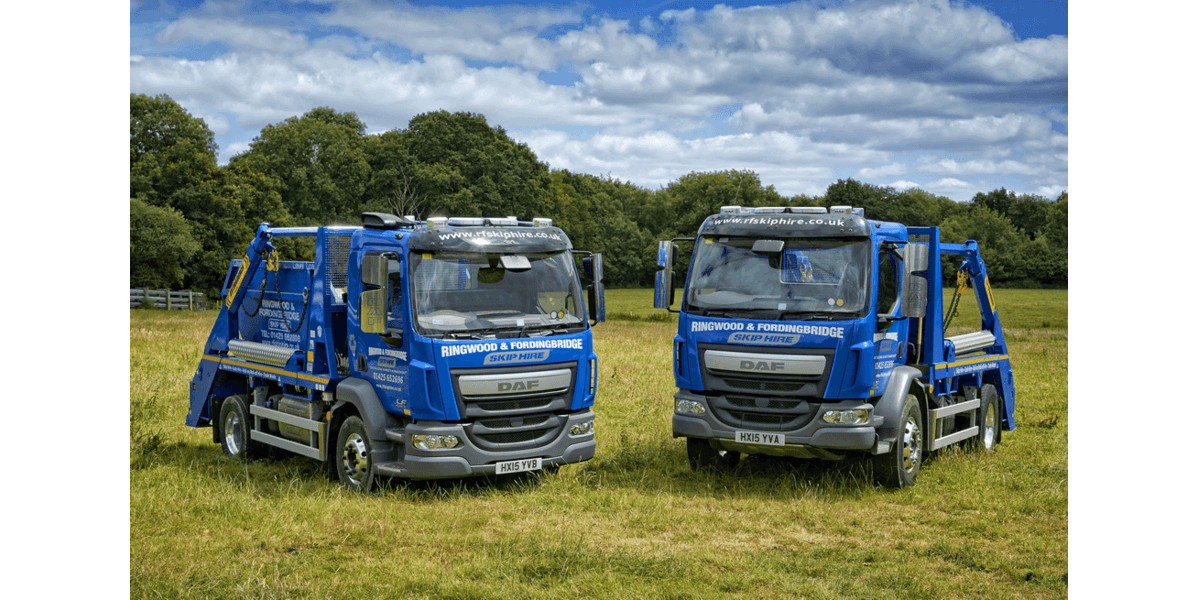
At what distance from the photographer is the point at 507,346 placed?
419 inches

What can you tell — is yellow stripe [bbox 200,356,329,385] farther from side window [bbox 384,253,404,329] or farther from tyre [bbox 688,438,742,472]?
tyre [bbox 688,438,742,472]

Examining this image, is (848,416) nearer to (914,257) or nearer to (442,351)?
(914,257)

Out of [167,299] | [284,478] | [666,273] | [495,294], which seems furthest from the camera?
[167,299]

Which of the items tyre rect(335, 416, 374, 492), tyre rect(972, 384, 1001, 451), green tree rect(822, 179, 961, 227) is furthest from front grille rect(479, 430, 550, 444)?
green tree rect(822, 179, 961, 227)

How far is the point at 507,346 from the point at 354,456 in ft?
7.17

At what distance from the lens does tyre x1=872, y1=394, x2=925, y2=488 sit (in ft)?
37.7

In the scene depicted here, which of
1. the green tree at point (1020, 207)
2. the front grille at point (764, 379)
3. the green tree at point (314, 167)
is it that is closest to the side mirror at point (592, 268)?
the front grille at point (764, 379)

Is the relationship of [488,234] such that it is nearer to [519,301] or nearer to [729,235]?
[519,301]

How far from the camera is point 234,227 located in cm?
5575

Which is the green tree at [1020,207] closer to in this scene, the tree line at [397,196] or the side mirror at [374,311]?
the tree line at [397,196]

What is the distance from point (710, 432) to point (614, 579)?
11.9 feet

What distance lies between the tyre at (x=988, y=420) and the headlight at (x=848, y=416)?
377 cm

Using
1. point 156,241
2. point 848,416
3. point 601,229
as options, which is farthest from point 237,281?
point 601,229

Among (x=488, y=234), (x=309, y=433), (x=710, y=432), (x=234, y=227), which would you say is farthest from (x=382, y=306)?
(x=234, y=227)
